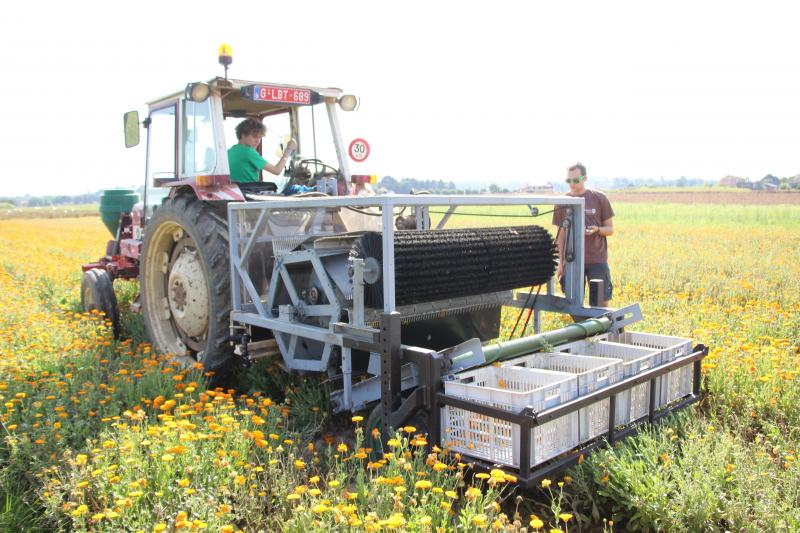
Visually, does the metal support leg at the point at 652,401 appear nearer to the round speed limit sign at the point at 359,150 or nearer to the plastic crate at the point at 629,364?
the plastic crate at the point at 629,364

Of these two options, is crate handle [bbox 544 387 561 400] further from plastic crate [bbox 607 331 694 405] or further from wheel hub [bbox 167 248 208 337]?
wheel hub [bbox 167 248 208 337]

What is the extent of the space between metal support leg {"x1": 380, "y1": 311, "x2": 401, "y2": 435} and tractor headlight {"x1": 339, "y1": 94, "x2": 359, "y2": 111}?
10.3ft

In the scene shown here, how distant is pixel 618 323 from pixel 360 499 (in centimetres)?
243

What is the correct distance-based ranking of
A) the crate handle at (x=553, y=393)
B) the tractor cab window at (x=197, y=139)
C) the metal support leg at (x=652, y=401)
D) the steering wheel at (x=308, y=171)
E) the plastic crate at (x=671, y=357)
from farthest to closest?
1. the steering wheel at (x=308, y=171)
2. the tractor cab window at (x=197, y=139)
3. the plastic crate at (x=671, y=357)
4. the metal support leg at (x=652, y=401)
5. the crate handle at (x=553, y=393)

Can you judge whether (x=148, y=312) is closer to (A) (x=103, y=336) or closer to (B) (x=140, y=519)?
(A) (x=103, y=336)

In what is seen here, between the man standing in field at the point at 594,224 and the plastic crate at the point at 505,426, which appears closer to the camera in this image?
the plastic crate at the point at 505,426

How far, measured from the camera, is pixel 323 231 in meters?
5.05

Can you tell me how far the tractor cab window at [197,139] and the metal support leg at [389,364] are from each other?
2575mm

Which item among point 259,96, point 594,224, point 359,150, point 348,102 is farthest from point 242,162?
point 594,224

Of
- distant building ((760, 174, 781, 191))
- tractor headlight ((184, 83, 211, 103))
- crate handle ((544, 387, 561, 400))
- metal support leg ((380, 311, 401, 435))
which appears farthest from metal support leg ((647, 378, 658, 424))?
distant building ((760, 174, 781, 191))

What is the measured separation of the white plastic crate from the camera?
11.5ft

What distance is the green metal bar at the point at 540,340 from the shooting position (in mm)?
3807

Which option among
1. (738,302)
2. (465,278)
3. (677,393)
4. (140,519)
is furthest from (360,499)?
(738,302)

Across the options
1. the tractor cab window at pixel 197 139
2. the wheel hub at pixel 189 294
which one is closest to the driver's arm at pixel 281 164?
the tractor cab window at pixel 197 139
